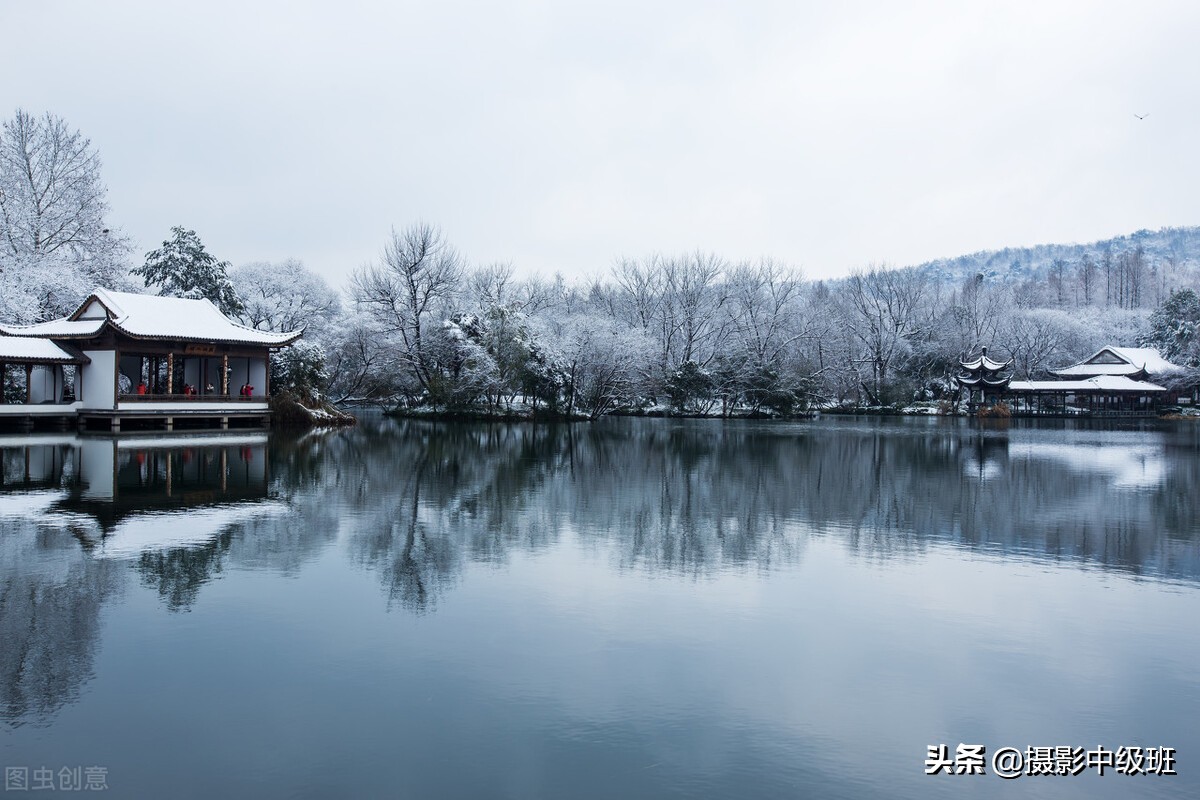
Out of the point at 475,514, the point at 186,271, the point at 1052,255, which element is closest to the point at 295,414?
the point at 186,271

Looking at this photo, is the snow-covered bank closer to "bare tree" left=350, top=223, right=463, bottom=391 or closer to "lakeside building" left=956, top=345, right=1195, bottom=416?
"bare tree" left=350, top=223, right=463, bottom=391

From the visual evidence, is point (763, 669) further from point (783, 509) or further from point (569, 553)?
point (783, 509)

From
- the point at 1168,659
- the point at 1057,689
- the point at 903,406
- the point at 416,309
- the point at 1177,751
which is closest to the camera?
the point at 1177,751

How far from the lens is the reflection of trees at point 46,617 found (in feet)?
16.2

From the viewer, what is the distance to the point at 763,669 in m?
5.55

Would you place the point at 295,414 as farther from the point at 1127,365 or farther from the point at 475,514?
the point at 1127,365

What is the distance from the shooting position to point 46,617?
6.27 metres

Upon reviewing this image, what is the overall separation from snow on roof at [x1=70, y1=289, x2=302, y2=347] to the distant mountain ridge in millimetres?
135973

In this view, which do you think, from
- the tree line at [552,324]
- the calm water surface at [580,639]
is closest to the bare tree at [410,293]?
the tree line at [552,324]

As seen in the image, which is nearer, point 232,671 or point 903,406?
point 232,671

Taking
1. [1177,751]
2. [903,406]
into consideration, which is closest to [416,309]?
[903,406]

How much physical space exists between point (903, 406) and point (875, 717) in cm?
4933

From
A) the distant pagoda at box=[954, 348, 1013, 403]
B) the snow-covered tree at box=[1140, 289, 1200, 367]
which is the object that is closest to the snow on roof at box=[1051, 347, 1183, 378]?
the snow-covered tree at box=[1140, 289, 1200, 367]

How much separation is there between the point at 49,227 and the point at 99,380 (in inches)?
400
